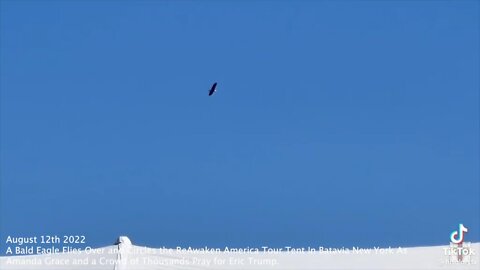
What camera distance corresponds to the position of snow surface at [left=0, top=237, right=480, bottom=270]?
25.6m

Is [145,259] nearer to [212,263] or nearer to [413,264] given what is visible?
[212,263]

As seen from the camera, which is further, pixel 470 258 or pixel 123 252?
pixel 470 258

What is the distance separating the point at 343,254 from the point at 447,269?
2080 millimetres

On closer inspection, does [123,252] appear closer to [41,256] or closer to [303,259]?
[41,256]

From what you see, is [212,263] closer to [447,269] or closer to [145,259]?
[145,259]

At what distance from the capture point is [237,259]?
26.4m

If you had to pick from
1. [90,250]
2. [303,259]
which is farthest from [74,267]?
[303,259]

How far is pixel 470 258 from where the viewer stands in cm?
2752

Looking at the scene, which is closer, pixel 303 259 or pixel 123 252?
pixel 123 252

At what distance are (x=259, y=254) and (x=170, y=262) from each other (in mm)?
1975

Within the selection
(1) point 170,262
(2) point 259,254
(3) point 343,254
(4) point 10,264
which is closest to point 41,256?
(4) point 10,264

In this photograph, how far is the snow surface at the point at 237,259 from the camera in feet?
84.1

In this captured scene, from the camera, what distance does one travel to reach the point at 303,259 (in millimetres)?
27172

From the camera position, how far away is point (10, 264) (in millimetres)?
26094
